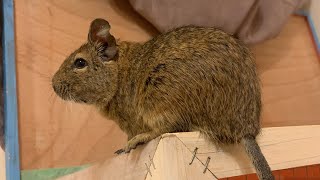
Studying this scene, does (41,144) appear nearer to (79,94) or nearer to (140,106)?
(79,94)

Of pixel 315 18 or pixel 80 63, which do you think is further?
pixel 315 18

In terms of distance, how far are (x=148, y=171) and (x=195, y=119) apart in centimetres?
16

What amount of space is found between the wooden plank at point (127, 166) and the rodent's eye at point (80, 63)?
0.24m

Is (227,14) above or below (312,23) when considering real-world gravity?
above

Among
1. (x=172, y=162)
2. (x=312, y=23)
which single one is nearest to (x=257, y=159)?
(x=172, y=162)

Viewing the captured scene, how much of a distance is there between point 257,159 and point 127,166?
0.84ft

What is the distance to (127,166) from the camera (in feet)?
2.92

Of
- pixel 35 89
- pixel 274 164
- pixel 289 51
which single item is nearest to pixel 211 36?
pixel 274 164

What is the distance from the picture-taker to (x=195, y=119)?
0.90 metres

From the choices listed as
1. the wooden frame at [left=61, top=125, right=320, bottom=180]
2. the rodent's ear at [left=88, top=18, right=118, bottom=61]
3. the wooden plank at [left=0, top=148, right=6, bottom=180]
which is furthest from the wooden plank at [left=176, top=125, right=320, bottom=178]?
the wooden plank at [left=0, top=148, right=6, bottom=180]

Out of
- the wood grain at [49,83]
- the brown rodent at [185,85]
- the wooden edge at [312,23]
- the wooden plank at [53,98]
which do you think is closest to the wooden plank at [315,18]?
the wooden edge at [312,23]

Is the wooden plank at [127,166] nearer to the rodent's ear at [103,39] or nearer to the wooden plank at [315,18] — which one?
the rodent's ear at [103,39]

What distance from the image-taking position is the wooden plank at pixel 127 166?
815 millimetres

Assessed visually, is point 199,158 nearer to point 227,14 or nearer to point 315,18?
point 227,14
